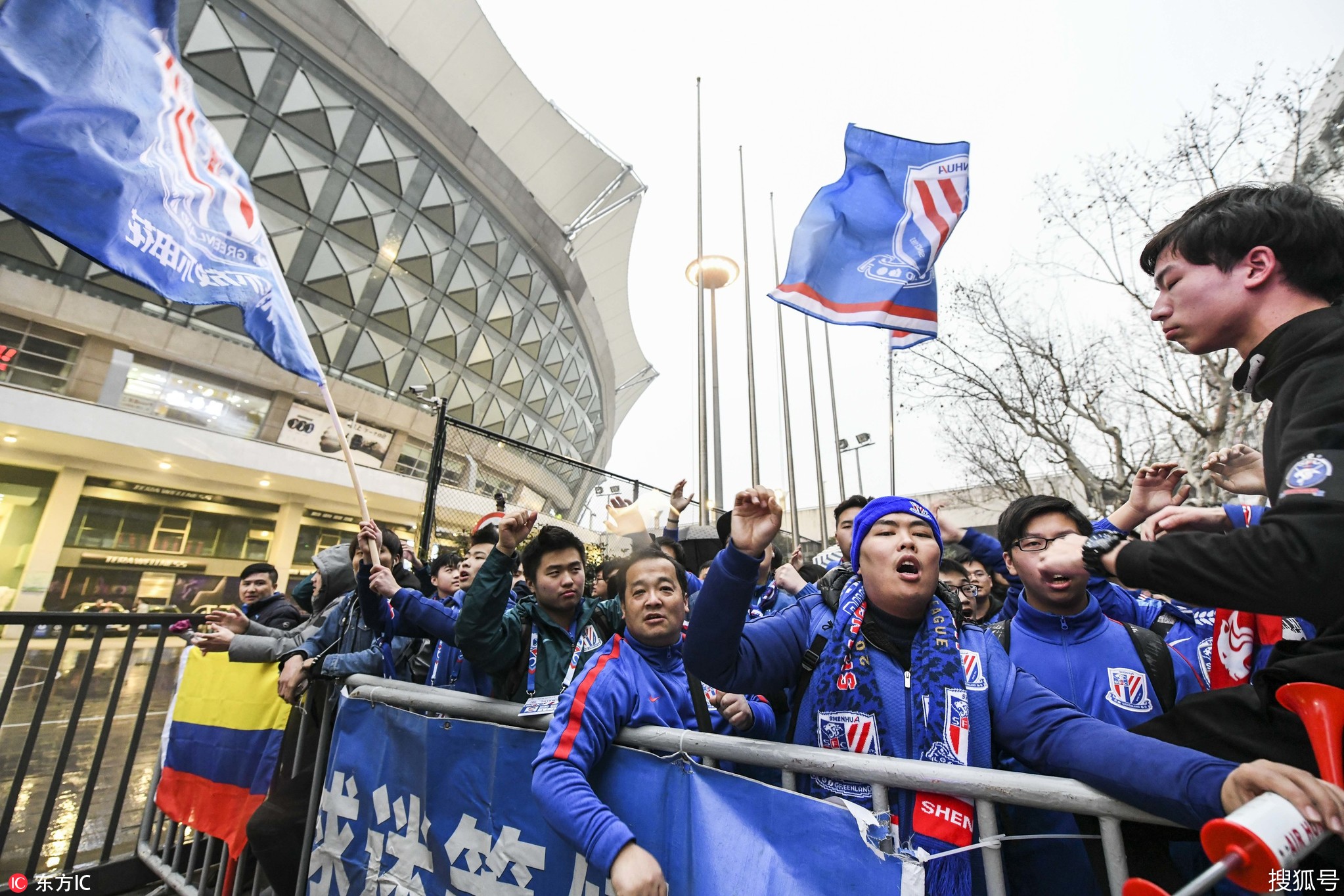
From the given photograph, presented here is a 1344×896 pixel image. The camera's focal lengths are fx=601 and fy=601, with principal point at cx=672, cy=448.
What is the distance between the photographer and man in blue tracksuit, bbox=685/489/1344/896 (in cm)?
144

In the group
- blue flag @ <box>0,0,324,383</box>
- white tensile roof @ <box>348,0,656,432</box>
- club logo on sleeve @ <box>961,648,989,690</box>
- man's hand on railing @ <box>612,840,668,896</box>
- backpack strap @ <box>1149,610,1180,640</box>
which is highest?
white tensile roof @ <box>348,0,656,432</box>

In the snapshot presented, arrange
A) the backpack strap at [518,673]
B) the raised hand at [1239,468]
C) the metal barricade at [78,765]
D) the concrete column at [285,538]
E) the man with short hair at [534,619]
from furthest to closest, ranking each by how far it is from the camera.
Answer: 1. the concrete column at [285,538]
2. the metal barricade at [78,765]
3. the backpack strap at [518,673]
4. the man with short hair at [534,619]
5. the raised hand at [1239,468]

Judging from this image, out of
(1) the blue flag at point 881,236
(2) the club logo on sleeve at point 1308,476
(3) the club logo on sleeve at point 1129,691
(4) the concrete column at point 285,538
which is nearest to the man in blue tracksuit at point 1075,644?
(3) the club logo on sleeve at point 1129,691

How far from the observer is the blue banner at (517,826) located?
1478mm

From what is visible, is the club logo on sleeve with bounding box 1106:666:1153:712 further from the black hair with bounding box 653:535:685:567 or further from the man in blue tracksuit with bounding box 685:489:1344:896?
the black hair with bounding box 653:535:685:567

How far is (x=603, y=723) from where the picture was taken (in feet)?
6.25

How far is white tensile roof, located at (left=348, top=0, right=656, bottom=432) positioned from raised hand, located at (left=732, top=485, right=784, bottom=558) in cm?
2520

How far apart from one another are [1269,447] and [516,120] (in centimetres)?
2765

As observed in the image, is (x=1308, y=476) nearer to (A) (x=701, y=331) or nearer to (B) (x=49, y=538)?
(A) (x=701, y=331)

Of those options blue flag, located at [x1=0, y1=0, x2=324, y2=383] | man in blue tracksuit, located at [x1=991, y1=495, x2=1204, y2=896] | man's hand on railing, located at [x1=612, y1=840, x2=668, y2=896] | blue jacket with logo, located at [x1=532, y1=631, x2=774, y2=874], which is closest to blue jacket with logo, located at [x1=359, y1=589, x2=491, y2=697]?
blue jacket with logo, located at [x1=532, y1=631, x2=774, y2=874]

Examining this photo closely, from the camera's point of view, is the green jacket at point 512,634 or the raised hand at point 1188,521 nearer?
the raised hand at point 1188,521

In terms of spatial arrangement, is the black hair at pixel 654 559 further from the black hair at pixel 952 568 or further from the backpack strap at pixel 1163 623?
the backpack strap at pixel 1163 623

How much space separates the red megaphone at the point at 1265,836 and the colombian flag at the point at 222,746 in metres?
3.98

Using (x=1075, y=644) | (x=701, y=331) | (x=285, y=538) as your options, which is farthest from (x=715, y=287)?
(x=285, y=538)
